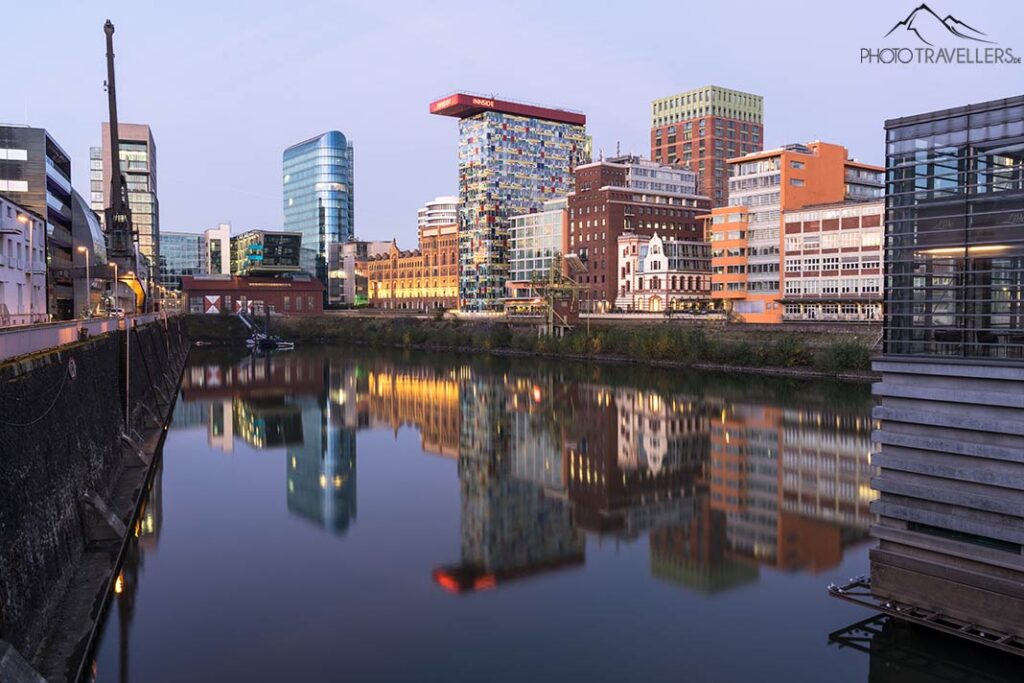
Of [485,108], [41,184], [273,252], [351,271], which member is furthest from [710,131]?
[41,184]

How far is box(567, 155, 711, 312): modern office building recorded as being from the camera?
113875 millimetres

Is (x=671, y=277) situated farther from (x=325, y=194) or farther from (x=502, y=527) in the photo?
(x=325, y=194)

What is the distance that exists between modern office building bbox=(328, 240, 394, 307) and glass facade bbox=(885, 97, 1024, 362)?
16455cm

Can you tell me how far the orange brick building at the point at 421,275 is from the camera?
15388cm

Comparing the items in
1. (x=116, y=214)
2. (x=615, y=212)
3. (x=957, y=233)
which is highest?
(x=615, y=212)

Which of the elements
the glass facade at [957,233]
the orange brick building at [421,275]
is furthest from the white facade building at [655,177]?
the glass facade at [957,233]

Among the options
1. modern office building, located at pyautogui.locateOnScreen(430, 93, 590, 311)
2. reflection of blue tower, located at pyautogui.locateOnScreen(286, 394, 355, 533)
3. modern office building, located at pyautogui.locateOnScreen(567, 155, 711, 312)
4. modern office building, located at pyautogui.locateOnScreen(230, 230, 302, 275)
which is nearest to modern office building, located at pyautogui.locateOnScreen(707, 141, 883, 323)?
modern office building, located at pyautogui.locateOnScreen(567, 155, 711, 312)

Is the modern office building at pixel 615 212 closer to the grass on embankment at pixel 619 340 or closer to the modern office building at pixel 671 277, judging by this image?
the modern office building at pixel 671 277

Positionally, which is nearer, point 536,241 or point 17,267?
point 17,267

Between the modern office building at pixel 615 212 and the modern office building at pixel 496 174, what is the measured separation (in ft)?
91.7

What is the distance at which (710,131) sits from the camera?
180000 millimetres

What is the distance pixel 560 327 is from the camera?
9500cm

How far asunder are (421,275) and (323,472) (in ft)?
418

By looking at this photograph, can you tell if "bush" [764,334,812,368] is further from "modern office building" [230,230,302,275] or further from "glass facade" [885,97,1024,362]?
"modern office building" [230,230,302,275]
